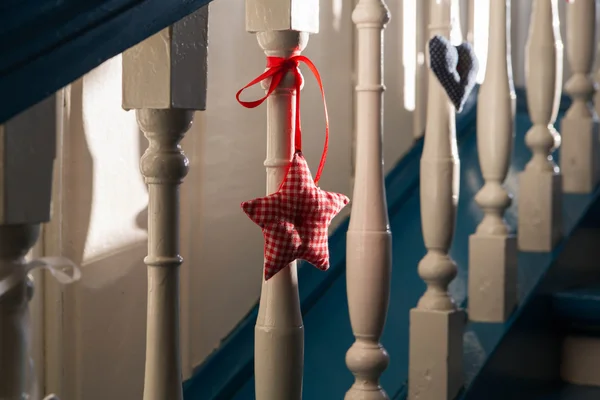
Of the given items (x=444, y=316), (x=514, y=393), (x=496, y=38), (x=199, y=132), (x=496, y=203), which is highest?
(x=496, y=38)

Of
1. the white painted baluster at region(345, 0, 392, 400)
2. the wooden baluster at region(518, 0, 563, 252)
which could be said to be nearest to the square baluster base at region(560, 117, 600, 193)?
the wooden baluster at region(518, 0, 563, 252)

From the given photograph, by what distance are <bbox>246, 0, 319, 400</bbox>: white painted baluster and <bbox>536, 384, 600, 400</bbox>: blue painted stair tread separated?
2.37 feet

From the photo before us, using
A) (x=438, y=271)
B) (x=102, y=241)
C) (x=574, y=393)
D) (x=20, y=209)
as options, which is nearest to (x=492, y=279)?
(x=438, y=271)

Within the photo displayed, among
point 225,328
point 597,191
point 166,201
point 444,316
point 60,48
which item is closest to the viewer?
point 60,48

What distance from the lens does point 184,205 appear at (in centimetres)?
141

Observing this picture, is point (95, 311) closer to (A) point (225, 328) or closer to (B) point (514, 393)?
(A) point (225, 328)

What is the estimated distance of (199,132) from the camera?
1.42 m

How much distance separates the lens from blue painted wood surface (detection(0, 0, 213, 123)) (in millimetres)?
480

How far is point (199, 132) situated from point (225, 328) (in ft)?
1.15

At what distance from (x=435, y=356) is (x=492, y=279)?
0.21 meters

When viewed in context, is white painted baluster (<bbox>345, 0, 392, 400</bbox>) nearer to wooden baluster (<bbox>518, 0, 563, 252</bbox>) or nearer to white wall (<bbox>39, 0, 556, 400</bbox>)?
white wall (<bbox>39, 0, 556, 400</bbox>)

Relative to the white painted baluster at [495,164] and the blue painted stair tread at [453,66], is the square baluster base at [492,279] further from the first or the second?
the blue painted stair tread at [453,66]

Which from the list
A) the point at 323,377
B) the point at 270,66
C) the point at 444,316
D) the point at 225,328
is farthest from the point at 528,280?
the point at 270,66

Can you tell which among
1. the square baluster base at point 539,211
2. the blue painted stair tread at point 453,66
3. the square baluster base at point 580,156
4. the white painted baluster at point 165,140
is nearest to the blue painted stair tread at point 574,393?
the square baluster base at point 539,211
